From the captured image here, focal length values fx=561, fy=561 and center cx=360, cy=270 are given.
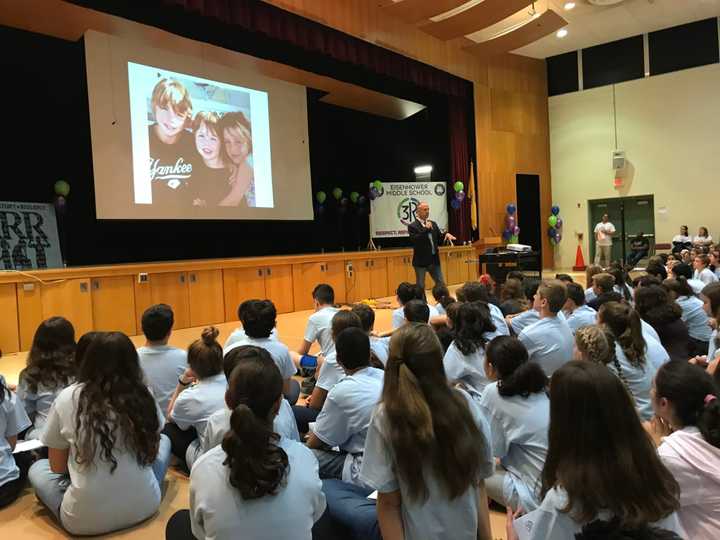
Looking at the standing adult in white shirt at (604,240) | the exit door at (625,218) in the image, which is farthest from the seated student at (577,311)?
the exit door at (625,218)

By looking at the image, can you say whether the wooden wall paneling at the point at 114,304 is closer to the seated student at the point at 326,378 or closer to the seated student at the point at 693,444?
the seated student at the point at 326,378

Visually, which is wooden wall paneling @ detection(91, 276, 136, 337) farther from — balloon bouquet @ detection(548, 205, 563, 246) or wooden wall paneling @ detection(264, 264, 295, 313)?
balloon bouquet @ detection(548, 205, 563, 246)

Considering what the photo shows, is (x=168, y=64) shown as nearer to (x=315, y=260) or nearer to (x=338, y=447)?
(x=315, y=260)

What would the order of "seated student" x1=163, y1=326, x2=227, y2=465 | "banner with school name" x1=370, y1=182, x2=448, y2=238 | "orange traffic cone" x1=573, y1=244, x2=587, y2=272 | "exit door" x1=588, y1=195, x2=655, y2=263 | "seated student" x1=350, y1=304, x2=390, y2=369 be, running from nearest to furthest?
"seated student" x1=163, y1=326, x2=227, y2=465 < "seated student" x1=350, y1=304, x2=390, y2=369 < "banner with school name" x1=370, y1=182, x2=448, y2=238 < "exit door" x1=588, y1=195, x2=655, y2=263 < "orange traffic cone" x1=573, y1=244, x2=587, y2=272

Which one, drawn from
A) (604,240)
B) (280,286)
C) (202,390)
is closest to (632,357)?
(202,390)

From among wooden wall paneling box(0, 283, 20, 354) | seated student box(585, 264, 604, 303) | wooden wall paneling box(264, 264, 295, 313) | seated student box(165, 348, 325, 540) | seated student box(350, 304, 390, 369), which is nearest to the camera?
seated student box(165, 348, 325, 540)

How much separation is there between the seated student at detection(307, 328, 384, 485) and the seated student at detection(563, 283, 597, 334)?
5.99 feet

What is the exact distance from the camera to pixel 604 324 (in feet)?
8.87

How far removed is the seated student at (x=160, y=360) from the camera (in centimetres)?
280

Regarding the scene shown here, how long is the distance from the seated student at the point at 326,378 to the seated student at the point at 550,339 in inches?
38.1

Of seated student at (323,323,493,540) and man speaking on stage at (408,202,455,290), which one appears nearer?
seated student at (323,323,493,540)

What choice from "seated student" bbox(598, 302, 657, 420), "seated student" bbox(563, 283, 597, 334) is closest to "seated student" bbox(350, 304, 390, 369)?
"seated student" bbox(598, 302, 657, 420)

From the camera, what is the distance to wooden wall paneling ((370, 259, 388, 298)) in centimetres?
918

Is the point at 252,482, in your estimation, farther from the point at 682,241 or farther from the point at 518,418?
the point at 682,241
